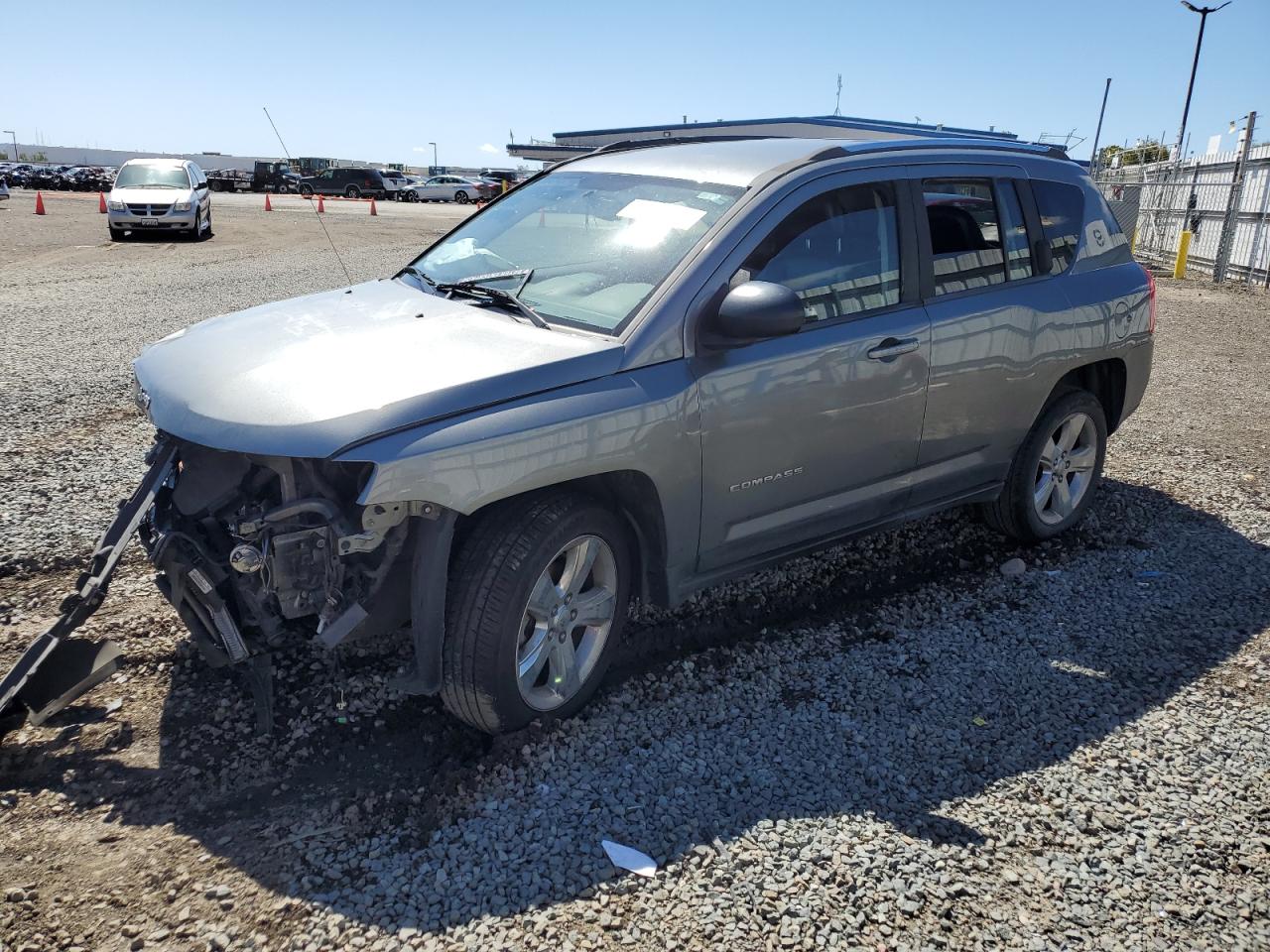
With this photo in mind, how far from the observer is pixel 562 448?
3094 millimetres

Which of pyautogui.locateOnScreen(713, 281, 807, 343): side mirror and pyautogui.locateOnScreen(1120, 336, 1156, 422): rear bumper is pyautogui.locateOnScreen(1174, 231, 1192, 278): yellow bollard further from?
pyautogui.locateOnScreen(713, 281, 807, 343): side mirror

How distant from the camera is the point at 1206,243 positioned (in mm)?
20578

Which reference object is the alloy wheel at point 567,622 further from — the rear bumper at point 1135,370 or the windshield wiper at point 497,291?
the rear bumper at point 1135,370

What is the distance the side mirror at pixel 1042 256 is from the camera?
481 cm

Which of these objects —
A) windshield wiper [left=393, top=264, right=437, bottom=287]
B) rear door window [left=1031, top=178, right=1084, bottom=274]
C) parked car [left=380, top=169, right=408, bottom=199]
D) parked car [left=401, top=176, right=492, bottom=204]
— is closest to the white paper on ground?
windshield wiper [left=393, top=264, right=437, bottom=287]

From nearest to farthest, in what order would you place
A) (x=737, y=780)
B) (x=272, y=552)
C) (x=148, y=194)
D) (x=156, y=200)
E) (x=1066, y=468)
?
(x=272, y=552) < (x=737, y=780) < (x=1066, y=468) < (x=156, y=200) < (x=148, y=194)

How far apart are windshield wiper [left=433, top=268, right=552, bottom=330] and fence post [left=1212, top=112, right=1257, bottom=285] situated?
1882 centimetres

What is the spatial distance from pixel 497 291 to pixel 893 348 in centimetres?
164

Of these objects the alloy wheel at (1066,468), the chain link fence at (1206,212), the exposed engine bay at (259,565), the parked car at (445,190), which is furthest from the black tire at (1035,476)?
the parked car at (445,190)

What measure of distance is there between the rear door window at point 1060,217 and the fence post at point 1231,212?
633 inches

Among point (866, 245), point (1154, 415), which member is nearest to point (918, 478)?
point (866, 245)

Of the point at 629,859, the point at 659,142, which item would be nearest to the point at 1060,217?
the point at 659,142

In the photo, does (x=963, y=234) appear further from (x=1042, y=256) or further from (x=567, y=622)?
(x=567, y=622)

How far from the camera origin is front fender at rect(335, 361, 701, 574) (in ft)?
9.26
